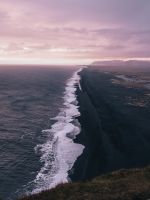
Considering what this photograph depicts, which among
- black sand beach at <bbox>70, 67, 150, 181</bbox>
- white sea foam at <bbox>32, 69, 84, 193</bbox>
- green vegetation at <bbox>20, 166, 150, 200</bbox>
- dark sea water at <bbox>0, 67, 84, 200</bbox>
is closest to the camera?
green vegetation at <bbox>20, 166, 150, 200</bbox>

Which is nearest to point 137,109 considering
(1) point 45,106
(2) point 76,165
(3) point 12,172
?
(1) point 45,106

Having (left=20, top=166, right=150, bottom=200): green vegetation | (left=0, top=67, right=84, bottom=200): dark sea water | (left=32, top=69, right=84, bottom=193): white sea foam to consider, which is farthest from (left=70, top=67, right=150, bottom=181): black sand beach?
(left=20, top=166, right=150, bottom=200): green vegetation

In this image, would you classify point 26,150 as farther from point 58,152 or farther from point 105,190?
point 105,190

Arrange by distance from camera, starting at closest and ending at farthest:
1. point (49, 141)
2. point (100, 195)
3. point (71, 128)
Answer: point (100, 195) → point (49, 141) → point (71, 128)

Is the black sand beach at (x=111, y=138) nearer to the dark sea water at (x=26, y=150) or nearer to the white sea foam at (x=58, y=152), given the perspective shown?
the white sea foam at (x=58, y=152)

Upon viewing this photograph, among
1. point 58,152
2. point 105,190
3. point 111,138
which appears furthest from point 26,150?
point 105,190

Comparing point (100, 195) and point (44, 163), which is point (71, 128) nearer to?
point (44, 163)

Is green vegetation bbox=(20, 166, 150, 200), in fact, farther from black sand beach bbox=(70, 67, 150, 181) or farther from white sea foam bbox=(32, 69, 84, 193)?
black sand beach bbox=(70, 67, 150, 181)
